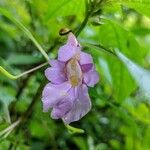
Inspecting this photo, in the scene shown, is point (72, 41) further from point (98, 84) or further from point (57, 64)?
point (98, 84)

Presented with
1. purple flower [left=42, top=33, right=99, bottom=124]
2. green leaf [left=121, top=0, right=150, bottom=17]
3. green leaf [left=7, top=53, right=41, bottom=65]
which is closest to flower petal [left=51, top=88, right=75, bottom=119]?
purple flower [left=42, top=33, right=99, bottom=124]

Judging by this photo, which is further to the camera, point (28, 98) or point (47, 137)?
point (47, 137)

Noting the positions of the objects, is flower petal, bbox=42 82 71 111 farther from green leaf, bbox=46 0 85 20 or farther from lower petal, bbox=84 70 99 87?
green leaf, bbox=46 0 85 20

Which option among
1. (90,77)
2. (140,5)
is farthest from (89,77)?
(140,5)

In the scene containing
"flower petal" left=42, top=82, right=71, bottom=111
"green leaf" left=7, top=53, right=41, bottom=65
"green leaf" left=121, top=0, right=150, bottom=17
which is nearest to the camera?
"flower petal" left=42, top=82, right=71, bottom=111

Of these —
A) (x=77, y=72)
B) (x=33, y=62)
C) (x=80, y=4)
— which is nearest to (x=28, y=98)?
(x=33, y=62)

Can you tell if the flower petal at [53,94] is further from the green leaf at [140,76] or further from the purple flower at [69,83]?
the green leaf at [140,76]

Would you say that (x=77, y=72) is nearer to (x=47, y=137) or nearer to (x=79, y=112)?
(x=79, y=112)
